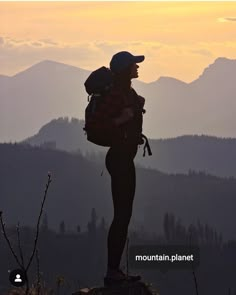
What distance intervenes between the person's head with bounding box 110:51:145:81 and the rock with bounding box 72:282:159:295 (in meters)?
2.30

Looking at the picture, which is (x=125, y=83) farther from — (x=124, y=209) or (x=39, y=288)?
(x=39, y=288)

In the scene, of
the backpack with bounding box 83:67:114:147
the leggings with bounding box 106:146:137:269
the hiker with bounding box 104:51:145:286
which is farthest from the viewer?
the leggings with bounding box 106:146:137:269

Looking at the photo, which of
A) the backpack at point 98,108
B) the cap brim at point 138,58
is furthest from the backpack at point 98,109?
the cap brim at point 138,58

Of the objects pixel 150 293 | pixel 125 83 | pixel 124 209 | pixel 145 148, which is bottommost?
pixel 150 293

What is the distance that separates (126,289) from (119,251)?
0.53 metres

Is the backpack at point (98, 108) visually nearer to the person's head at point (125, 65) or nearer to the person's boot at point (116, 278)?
the person's head at point (125, 65)

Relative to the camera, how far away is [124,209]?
1113cm

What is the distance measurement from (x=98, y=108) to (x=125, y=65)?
2.55 feet

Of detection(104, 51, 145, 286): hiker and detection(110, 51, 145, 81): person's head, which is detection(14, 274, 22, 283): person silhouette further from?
detection(110, 51, 145, 81): person's head

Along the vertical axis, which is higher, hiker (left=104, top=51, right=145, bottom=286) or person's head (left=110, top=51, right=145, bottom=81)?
person's head (left=110, top=51, right=145, bottom=81)

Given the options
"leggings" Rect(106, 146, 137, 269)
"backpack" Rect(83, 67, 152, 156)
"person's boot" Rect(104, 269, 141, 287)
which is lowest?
"person's boot" Rect(104, 269, 141, 287)

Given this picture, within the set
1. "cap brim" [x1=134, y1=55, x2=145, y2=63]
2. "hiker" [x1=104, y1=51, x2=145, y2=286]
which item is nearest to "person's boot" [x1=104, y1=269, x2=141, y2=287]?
"hiker" [x1=104, y1=51, x2=145, y2=286]

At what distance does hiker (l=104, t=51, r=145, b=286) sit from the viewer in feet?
35.2

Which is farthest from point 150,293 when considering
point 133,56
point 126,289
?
point 133,56
